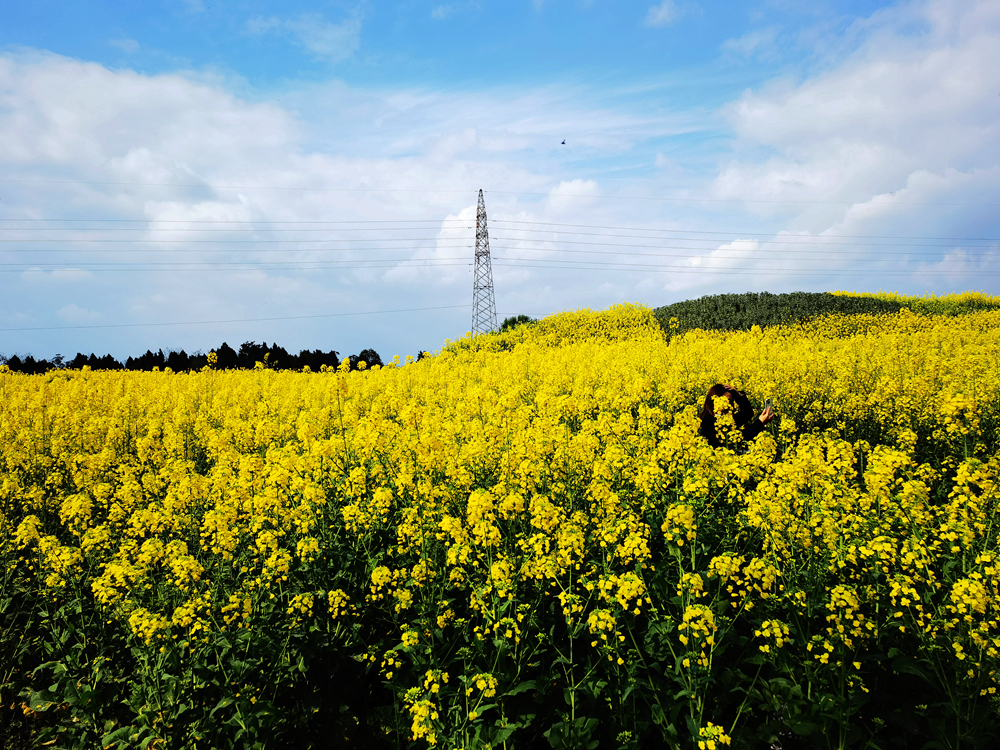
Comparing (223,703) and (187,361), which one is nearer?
(223,703)

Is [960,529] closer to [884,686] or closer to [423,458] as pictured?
[884,686]

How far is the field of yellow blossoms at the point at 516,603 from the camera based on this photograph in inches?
150

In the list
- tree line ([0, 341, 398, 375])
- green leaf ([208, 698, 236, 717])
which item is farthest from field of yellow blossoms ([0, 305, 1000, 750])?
tree line ([0, 341, 398, 375])

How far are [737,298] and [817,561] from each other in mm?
28557

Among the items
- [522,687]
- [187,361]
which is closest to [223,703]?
[522,687]

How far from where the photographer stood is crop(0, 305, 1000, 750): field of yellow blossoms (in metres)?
3.80

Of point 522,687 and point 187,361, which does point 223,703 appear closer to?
point 522,687

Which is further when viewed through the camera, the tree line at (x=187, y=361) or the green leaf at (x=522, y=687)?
the tree line at (x=187, y=361)

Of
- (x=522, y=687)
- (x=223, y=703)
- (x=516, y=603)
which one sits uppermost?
(x=516, y=603)

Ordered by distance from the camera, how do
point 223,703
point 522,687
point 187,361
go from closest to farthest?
point 522,687 < point 223,703 < point 187,361

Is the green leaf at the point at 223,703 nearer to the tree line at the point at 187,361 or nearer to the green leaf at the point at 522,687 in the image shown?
the green leaf at the point at 522,687

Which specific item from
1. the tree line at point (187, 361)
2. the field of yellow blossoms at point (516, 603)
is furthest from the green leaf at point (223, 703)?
the tree line at point (187, 361)

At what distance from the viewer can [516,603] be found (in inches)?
170

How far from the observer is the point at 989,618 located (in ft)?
13.1
